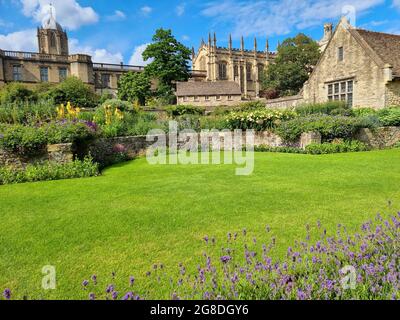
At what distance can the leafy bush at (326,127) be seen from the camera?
1319 centimetres

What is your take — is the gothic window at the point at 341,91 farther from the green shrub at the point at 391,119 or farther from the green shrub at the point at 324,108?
the green shrub at the point at 391,119

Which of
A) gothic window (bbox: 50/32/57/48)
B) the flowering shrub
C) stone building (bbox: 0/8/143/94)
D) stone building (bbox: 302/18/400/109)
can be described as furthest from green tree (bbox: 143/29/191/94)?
gothic window (bbox: 50/32/57/48)

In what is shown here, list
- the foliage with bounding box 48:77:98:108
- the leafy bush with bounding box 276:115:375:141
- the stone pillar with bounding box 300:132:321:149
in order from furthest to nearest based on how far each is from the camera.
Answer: the foliage with bounding box 48:77:98:108
the leafy bush with bounding box 276:115:375:141
the stone pillar with bounding box 300:132:321:149

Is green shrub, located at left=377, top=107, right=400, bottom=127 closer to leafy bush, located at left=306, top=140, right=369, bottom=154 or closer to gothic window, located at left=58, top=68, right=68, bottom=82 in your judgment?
leafy bush, located at left=306, top=140, right=369, bottom=154

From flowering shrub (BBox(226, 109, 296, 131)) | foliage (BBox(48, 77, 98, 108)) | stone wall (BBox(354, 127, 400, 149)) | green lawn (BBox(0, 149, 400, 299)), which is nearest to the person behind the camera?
green lawn (BBox(0, 149, 400, 299))

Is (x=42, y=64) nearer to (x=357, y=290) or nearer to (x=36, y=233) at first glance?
(x=36, y=233)

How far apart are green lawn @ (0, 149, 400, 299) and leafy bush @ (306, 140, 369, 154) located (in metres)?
4.27

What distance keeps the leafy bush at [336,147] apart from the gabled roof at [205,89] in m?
33.7

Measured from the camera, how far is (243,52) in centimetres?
6931

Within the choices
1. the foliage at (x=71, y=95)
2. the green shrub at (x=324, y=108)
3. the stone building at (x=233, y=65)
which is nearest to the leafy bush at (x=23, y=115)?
the green shrub at (x=324, y=108)

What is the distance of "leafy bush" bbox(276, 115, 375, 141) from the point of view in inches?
519

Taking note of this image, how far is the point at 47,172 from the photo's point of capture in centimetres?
799

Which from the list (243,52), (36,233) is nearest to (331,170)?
(36,233)
